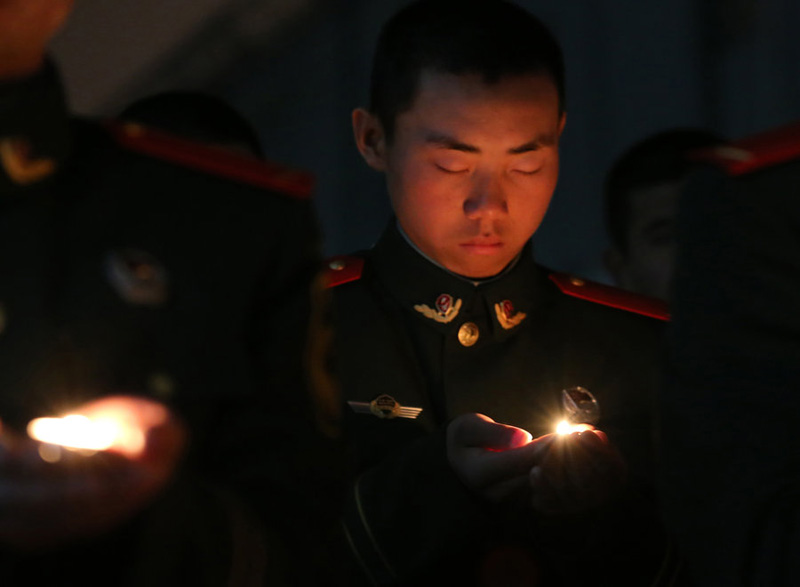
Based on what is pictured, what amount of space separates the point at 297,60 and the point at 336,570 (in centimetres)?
496

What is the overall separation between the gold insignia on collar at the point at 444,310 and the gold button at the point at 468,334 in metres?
0.02

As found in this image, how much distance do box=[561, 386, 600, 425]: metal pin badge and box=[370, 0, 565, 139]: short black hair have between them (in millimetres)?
451

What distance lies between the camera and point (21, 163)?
102cm

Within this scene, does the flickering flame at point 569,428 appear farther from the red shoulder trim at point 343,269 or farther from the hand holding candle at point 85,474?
the hand holding candle at point 85,474

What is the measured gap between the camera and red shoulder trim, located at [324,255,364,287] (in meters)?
1.64

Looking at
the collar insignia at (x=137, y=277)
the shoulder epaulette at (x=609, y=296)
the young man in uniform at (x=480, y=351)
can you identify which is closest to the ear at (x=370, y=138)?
the young man in uniform at (x=480, y=351)

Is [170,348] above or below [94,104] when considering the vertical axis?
below

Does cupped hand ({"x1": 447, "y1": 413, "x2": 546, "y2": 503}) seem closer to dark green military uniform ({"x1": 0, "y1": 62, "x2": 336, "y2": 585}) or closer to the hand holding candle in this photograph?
dark green military uniform ({"x1": 0, "y1": 62, "x2": 336, "y2": 585})

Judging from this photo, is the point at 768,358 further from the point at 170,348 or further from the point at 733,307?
the point at 170,348

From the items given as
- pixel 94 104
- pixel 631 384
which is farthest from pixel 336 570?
pixel 94 104

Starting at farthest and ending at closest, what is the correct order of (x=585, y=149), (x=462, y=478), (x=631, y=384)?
(x=585, y=149), (x=631, y=384), (x=462, y=478)

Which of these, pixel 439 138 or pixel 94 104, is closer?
pixel 439 138

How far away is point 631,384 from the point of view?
1588 millimetres

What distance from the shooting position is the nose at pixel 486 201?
1474 mm
